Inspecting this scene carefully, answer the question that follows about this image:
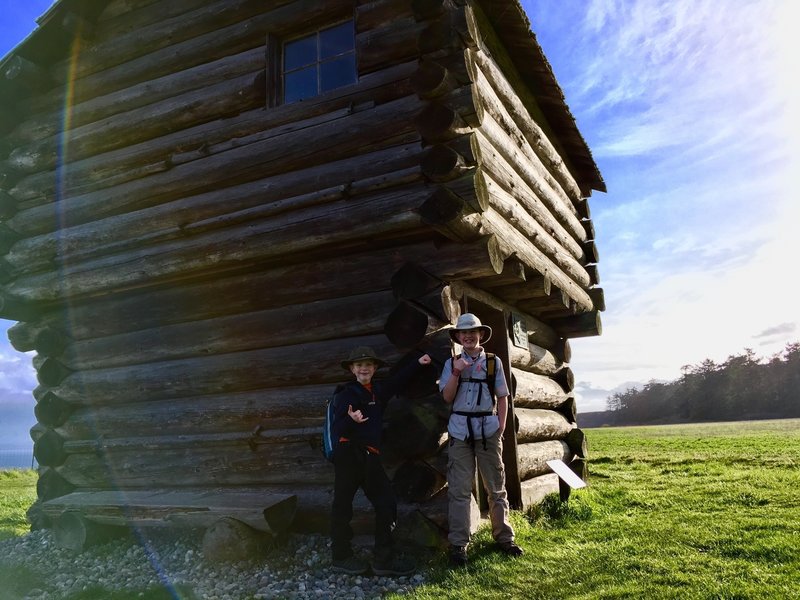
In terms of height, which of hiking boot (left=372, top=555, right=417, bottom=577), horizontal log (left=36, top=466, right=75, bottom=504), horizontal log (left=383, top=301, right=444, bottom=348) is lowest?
hiking boot (left=372, top=555, right=417, bottom=577)

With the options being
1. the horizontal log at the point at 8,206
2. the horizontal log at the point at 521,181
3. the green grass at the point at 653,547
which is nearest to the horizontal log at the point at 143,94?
the horizontal log at the point at 8,206

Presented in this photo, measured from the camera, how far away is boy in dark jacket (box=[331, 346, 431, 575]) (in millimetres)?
5417

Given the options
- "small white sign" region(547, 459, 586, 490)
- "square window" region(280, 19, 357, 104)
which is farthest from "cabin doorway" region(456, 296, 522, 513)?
"square window" region(280, 19, 357, 104)

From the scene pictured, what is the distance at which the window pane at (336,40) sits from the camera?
7.53 metres

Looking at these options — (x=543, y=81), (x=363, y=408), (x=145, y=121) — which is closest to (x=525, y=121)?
(x=543, y=81)

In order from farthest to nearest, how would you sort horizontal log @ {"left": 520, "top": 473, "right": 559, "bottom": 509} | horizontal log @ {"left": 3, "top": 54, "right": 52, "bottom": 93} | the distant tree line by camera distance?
1. the distant tree line
2. horizontal log @ {"left": 3, "top": 54, "right": 52, "bottom": 93}
3. horizontal log @ {"left": 520, "top": 473, "right": 559, "bottom": 509}

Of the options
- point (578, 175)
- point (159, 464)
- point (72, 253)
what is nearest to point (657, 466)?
point (578, 175)

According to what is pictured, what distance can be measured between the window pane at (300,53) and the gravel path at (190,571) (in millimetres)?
5875

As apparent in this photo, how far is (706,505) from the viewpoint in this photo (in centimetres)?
794

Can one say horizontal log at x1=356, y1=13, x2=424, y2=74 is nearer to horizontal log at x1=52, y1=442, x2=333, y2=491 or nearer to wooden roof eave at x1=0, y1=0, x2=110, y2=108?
horizontal log at x1=52, y1=442, x2=333, y2=491

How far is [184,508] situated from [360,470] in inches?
83.8

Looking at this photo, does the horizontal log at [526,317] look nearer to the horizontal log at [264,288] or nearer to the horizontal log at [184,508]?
the horizontal log at [264,288]

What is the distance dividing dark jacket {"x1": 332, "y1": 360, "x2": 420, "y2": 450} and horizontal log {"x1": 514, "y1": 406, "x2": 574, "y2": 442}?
10.0ft

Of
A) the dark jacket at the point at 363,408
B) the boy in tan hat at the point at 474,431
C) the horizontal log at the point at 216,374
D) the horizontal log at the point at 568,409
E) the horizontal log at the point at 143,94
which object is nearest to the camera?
the dark jacket at the point at 363,408
